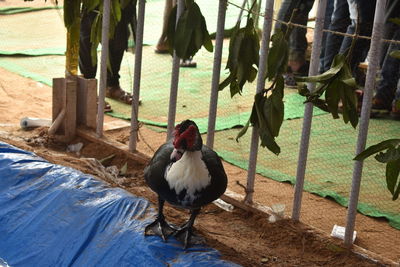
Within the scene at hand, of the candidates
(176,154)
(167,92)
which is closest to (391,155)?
(176,154)

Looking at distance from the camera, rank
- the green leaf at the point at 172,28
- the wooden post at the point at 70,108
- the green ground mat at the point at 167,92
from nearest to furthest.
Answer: the green leaf at the point at 172,28 < the wooden post at the point at 70,108 < the green ground mat at the point at 167,92

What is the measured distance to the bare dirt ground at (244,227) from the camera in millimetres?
2357

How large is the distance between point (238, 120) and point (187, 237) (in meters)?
2.14

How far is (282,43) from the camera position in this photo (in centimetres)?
233

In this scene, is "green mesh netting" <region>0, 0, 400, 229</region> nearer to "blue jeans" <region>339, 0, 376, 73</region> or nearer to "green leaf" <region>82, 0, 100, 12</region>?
"blue jeans" <region>339, 0, 376, 73</region>

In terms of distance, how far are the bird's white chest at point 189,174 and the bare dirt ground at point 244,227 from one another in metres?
0.28

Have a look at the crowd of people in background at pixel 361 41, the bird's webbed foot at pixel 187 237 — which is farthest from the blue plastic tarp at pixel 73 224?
the crowd of people in background at pixel 361 41

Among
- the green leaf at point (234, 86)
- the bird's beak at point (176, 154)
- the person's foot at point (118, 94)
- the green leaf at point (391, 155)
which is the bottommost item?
the person's foot at point (118, 94)

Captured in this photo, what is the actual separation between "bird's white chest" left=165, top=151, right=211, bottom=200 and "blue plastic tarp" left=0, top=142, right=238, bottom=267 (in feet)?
0.77

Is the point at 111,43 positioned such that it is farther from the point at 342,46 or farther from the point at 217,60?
the point at 217,60

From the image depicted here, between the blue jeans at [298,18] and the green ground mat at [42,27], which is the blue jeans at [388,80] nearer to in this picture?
the blue jeans at [298,18]

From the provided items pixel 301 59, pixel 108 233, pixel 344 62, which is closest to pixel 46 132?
pixel 108 233

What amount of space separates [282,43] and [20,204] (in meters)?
1.26

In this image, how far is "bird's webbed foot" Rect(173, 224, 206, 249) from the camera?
2270 mm
